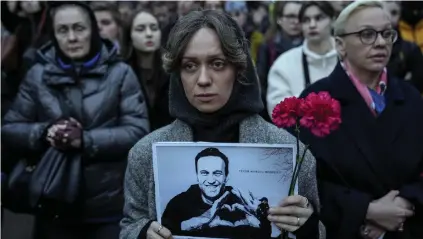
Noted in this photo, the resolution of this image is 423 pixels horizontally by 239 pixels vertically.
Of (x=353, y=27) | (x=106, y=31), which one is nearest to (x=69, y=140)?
(x=353, y=27)

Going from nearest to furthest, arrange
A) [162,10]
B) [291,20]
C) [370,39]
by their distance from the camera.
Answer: [370,39] < [291,20] < [162,10]

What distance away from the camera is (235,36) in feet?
9.45

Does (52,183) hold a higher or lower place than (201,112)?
lower

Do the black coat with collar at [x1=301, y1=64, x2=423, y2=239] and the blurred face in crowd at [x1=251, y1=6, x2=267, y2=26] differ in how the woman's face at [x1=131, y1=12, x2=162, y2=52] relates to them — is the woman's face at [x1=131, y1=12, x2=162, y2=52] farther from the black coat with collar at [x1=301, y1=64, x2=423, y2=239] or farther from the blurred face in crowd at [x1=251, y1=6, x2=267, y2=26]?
the blurred face in crowd at [x1=251, y1=6, x2=267, y2=26]

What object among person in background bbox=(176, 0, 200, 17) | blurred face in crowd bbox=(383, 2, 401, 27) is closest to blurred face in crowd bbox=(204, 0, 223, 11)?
person in background bbox=(176, 0, 200, 17)

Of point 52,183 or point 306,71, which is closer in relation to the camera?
point 52,183

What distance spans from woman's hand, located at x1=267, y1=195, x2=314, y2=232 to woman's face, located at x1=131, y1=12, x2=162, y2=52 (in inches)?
146

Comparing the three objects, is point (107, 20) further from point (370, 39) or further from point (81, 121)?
point (370, 39)

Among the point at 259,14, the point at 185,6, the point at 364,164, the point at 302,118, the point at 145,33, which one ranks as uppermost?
the point at 259,14

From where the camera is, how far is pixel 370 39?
3941 millimetres

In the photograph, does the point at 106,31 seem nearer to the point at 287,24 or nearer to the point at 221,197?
the point at 287,24

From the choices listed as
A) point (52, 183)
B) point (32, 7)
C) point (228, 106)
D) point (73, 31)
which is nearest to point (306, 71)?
point (73, 31)

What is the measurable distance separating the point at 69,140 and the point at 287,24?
3384 millimetres

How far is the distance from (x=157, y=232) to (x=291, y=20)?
4.76m
